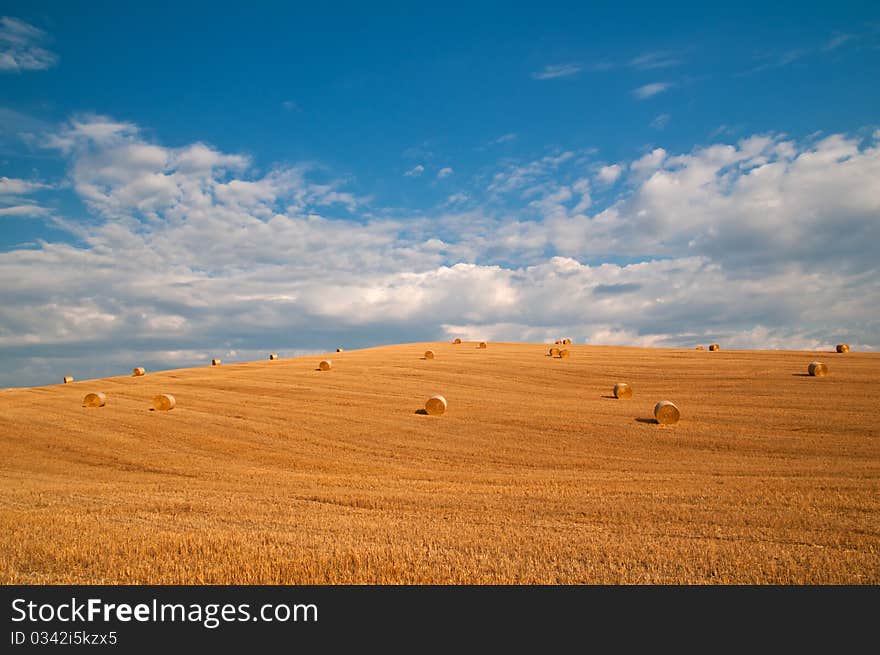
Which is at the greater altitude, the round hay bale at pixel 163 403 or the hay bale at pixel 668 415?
the round hay bale at pixel 163 403

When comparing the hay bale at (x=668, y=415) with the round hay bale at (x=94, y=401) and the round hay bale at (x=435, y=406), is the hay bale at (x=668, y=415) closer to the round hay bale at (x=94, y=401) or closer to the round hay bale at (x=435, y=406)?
the round hay bale at (x=435, y=406)

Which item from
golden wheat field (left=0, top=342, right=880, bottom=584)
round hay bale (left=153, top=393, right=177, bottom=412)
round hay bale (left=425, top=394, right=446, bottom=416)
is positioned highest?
round hay bale (left=153, top=393, right=177, bottom=412)

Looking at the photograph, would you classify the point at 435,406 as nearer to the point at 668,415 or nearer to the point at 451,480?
the point at 451,480

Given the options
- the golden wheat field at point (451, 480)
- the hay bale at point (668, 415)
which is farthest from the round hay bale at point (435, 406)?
the hay bale at point (668, 415)

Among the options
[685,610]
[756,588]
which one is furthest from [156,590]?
[756,588]

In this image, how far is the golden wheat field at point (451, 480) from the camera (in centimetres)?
801

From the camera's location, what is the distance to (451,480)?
1592 centimetres

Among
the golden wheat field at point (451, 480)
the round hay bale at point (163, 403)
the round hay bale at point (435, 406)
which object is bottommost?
the golden wheat field at point (451, 480)

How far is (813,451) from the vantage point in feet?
59.7

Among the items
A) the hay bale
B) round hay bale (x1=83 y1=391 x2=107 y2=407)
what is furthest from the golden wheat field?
round hay bale (x1=83 y1=391 x2=107 y2=407)

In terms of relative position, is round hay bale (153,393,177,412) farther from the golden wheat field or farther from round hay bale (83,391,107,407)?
round hay bale (83,391,107,407)

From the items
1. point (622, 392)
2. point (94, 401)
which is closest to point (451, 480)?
point (622, 392)

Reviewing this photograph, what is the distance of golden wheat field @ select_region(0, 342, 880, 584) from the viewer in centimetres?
801

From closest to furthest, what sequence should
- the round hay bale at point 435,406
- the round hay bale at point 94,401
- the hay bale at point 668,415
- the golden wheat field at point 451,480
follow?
the golden wheat field at point 451,480
the hay bale at point 668,415
the round hay bale at point 435,406
the round hay bale at point 94,401
